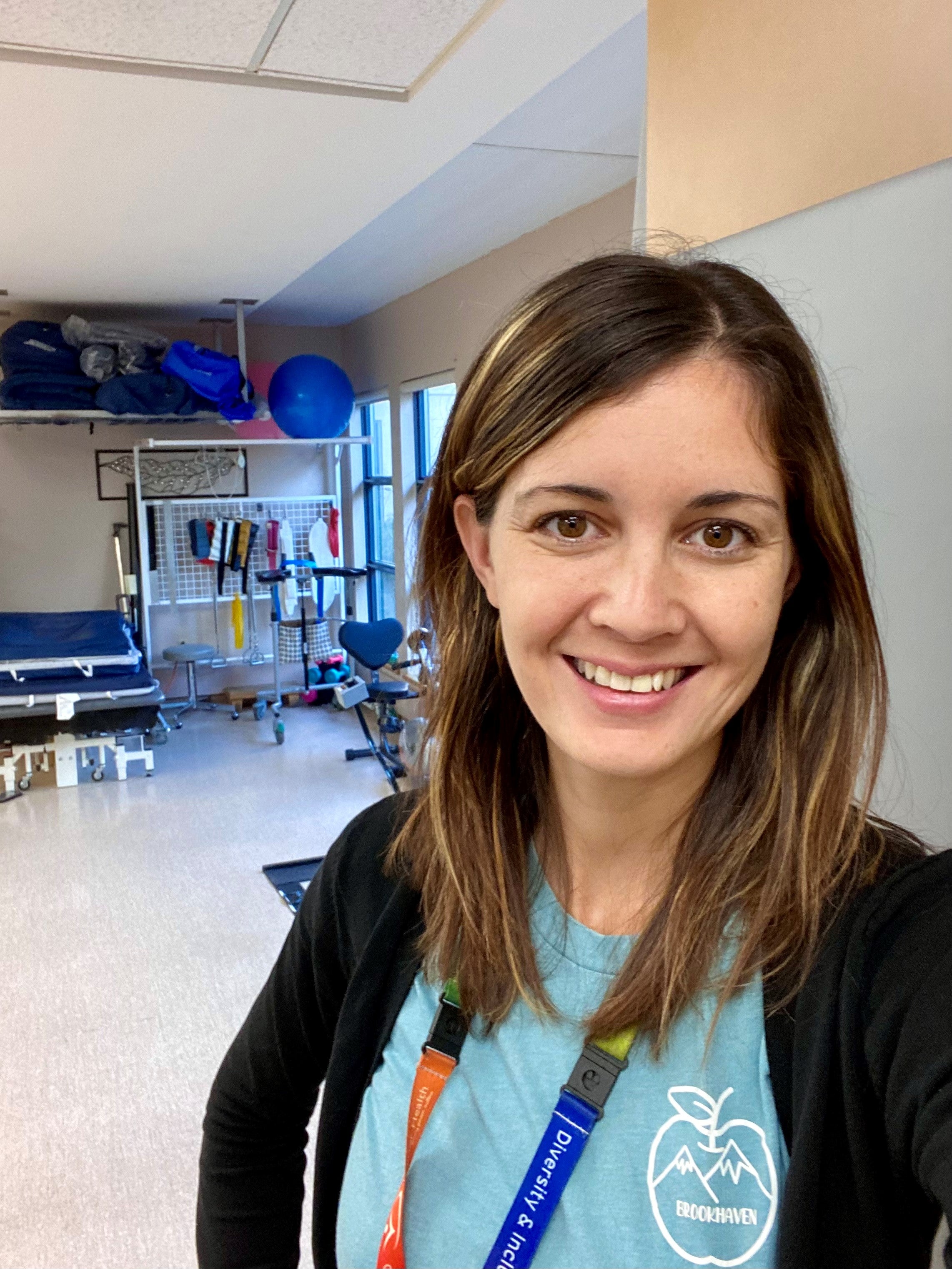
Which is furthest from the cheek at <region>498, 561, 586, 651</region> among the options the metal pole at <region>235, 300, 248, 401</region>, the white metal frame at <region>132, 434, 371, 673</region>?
the white metal frame at <region>132, 434, 371, 673</region>

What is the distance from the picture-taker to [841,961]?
2.56 feet

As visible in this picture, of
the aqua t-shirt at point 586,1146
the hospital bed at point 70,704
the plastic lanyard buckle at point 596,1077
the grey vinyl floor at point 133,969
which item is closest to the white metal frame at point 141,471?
the hospital bed at point 70,704

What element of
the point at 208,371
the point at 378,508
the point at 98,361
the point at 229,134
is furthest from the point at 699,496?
the point at 378,508

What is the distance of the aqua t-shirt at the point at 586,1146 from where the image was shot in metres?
0.80

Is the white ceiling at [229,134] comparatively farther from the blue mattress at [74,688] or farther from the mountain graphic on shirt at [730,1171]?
the blue mattress at [74,688]

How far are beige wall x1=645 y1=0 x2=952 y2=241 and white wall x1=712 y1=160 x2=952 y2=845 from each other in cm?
5

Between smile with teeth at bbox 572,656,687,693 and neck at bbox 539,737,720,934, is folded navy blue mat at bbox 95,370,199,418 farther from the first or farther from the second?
smile with teeth at bbox 572,656,687,693

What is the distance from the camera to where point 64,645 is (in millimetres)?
6066

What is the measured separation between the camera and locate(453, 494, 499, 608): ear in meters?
1.00

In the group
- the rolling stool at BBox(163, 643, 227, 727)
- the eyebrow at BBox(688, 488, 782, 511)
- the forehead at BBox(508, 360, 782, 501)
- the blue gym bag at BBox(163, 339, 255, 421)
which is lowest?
the rolling stool at BBox(163, 643, 227, 727)

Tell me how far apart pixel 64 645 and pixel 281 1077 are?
5417 mm

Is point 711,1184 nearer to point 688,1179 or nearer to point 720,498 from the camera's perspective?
point 688,1179

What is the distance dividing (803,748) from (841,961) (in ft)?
0.72

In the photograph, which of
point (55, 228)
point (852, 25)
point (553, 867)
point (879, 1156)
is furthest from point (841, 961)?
point (55, 228)
